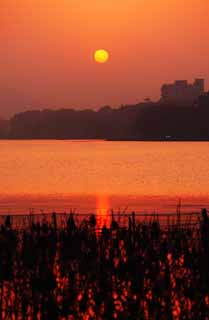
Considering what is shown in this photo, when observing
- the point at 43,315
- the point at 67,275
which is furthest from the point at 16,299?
the point at 67,275

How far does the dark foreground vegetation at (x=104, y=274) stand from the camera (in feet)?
58.3

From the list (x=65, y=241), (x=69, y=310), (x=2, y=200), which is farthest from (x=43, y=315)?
(x=2, y=200)

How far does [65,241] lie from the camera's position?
2381 cm

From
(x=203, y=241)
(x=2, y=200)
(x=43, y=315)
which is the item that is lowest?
(x=43, y=315)

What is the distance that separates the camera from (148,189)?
10300 cm

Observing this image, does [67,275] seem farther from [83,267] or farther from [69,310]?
[69,310]

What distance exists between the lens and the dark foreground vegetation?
17781 millimetres

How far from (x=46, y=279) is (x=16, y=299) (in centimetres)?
118

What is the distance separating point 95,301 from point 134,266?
2.44m

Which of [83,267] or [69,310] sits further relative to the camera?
[83,267]

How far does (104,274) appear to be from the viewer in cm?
2019

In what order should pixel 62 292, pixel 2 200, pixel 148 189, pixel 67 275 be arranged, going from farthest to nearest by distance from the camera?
pixel 148 189
pixel 2 200
pixel 67 275
pixel 62 292

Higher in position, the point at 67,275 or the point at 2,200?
the point at 2,200

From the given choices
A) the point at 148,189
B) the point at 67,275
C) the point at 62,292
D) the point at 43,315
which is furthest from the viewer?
the point at 148,189
